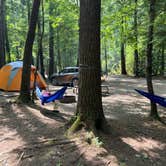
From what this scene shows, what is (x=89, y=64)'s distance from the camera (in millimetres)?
5242

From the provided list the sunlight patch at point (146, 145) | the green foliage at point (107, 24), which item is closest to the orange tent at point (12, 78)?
the green foliage at point (107, 24)

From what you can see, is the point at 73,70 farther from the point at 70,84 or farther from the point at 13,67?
the point at 13,67

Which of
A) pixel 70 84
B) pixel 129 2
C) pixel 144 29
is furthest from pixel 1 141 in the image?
pixel 70 84

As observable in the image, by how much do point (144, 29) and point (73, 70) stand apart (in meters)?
9.89

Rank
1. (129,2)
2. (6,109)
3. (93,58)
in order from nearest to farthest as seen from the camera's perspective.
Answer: (93,58) < (6,109) < (129,2)

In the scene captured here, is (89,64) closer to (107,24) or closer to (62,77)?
(107,24)

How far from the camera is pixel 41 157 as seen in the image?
437 centimetres

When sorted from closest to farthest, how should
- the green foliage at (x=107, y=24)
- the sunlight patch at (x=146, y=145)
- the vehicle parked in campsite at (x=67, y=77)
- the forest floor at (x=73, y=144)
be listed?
the forest floor at (x=73, y=144) < the sunlight patch at (x=146, y=145) < the green foliage at (x=107, y=24) < the vehicle parked in campsite at (x=67, y=77)

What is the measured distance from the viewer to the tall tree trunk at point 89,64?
5242mm

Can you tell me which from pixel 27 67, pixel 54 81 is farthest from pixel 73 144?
pixel 54 81

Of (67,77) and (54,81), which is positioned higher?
(67,77)

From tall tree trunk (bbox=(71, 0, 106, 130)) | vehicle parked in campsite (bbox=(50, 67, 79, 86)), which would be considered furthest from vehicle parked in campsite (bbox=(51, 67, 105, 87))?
tall tree trunk (bbox=(71, 0, 106, 130))

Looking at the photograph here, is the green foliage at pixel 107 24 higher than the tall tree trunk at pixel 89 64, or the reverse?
the green foliage at pixel 107 24

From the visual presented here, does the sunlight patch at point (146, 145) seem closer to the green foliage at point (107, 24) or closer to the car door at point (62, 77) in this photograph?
the green foliage at point (107, 24)
